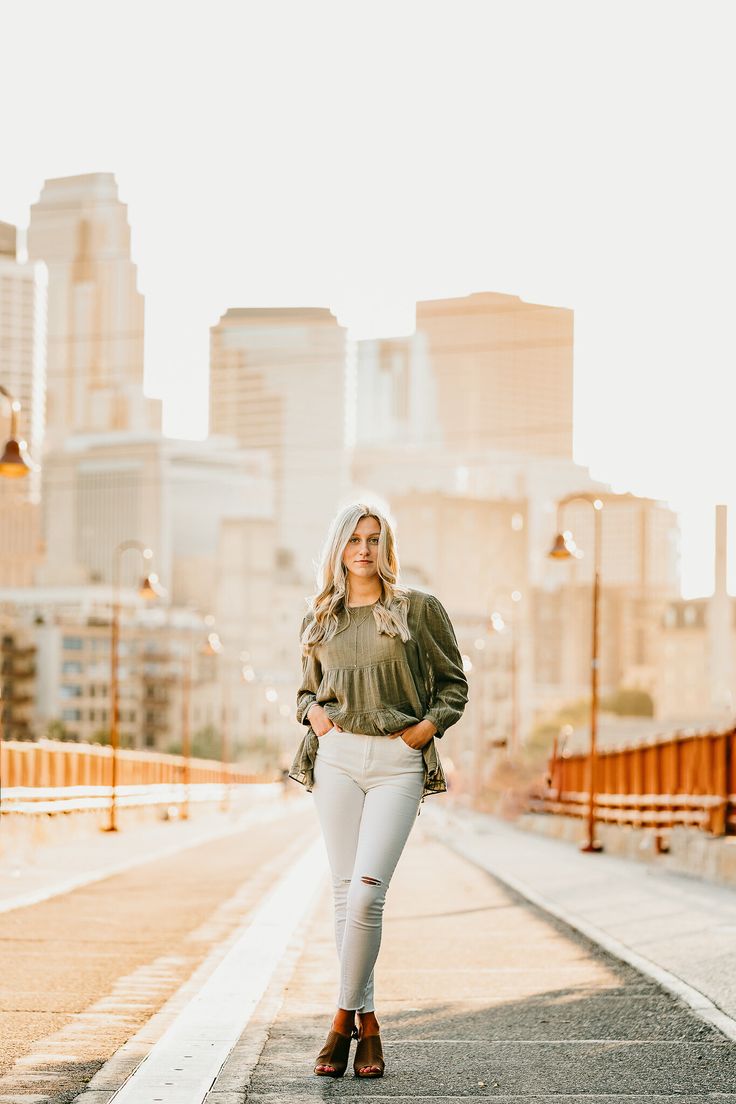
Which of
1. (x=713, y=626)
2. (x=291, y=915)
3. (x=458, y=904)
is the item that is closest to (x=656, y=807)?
(x=458, y=904)

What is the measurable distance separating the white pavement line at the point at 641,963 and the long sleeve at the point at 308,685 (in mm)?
2269

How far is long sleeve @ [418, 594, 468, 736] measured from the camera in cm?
692

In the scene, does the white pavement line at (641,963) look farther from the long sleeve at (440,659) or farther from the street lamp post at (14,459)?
the street lamp post at (14,459)

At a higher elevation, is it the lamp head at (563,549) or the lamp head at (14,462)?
the lamp head at (14,462)

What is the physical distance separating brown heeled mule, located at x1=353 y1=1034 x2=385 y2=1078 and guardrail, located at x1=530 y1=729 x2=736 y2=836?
15.4 m

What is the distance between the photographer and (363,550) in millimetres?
6855

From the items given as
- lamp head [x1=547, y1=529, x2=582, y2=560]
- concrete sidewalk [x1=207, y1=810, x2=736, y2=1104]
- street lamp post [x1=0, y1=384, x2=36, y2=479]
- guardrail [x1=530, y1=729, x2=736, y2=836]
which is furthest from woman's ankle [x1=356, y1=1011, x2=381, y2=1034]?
lamp head [x1=547, y1=529, x2=582, y2=560]

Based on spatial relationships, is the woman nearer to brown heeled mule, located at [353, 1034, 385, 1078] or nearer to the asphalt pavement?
brown heeled mule, located at [353, 1034, 385, 1078]

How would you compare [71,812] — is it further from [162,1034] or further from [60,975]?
[162,1034]

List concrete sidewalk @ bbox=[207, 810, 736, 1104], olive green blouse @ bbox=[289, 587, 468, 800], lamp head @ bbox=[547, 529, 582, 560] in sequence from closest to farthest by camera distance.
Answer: concrete sidewalk @ bbox=[207, 810, 736, 1104] → olive green blouse @ bbox=[289, 587, 468, 800] → lamp head @ bbox=[547, 529, 582, 560]

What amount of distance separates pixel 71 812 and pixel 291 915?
18.5m

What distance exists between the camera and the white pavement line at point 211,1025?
616 cm

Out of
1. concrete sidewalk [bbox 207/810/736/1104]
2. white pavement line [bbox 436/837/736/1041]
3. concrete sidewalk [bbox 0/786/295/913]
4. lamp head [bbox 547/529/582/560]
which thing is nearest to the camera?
concrete sidewalk [bbox 207/810/736/1104]

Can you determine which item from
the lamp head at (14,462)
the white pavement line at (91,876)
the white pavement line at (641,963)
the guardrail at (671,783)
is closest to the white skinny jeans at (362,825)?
the white pavement line at (641,963)
